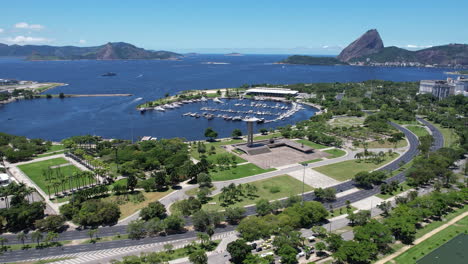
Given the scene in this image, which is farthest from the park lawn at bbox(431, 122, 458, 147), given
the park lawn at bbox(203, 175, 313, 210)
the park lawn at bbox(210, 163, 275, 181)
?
the park lawn at bbox(210, 163, 275, 181)

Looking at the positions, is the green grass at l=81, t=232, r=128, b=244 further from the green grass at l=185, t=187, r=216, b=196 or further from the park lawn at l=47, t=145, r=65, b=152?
the park lawn at l=47, t=145, r=65, b=152

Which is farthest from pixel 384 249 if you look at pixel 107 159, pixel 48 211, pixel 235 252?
pixel 107 159

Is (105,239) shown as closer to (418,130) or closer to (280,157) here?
(280,157)

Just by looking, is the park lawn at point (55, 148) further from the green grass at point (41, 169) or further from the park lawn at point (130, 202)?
the park lawn at point (130, 202)

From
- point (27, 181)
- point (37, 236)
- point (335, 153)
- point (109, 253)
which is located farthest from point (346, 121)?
point (37, 236)

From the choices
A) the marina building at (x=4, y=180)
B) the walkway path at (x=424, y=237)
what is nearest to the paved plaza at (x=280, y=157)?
the walkway path at (x=424, y=237)

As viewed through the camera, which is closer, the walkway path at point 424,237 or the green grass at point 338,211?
the walkway path at point 424,237

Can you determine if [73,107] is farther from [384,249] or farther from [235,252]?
[384,249]

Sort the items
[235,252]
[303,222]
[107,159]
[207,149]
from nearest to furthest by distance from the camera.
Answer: [235,252] < [303,222] < [107,159] < [207,149]
